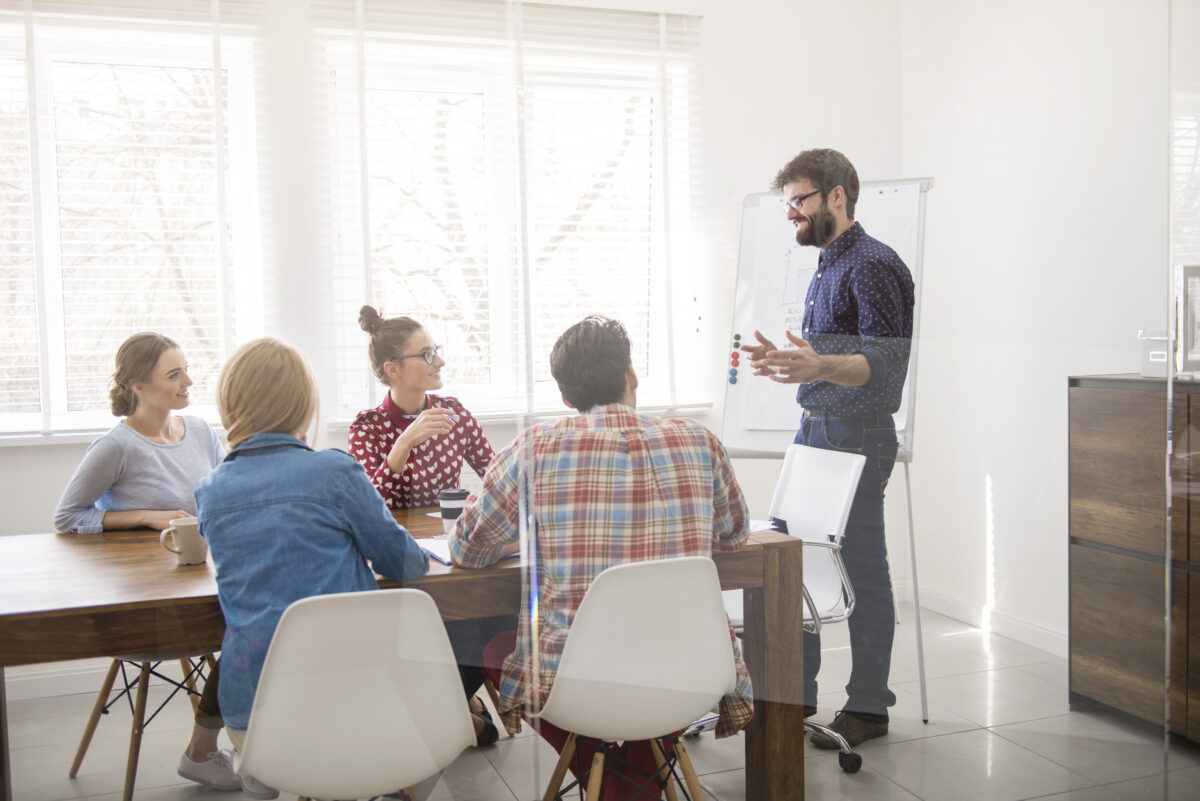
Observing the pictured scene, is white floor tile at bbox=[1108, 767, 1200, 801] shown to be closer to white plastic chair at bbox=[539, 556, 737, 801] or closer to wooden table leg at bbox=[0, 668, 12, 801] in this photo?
white plastic chair at bbox=[539, 556, 737, 801]

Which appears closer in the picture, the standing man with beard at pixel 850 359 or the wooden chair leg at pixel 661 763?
the wooden chair leg at pixel 661 763

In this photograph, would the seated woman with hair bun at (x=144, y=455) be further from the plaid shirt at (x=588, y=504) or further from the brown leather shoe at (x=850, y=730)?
the brown leather shoe at (x=850, y=730)

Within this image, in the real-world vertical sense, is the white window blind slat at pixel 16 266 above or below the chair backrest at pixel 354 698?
above

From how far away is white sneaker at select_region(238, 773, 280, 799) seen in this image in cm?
157

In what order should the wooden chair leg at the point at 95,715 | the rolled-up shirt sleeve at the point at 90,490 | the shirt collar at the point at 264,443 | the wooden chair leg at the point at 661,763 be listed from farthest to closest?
the rolled-up shirt sleeve at the point at 90,490, the wooden chair leg at the point at 661,763, the wooden chair leg at the point at 95,715, the shirt collar at the point at 264,443

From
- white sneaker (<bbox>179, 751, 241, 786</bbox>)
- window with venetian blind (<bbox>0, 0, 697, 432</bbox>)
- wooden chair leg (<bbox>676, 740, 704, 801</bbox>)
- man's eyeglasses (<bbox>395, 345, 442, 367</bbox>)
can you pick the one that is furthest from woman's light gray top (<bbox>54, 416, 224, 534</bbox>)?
wooden chair leg (<bbox>676, 740, 704, 801</bbox>)

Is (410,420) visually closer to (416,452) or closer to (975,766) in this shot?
(416,452)

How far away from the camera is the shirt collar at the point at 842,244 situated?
6.01ft

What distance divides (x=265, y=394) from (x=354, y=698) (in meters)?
0.52

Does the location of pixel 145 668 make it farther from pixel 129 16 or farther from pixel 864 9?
pixel 864 9

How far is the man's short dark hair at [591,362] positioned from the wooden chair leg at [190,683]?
0.78m

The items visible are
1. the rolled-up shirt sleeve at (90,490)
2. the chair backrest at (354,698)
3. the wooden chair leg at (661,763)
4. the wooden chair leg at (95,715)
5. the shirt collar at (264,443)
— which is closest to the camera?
the chair backrest at (354,698)

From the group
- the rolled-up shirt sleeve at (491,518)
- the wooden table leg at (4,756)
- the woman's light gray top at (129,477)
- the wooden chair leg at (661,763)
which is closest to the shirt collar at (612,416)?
the rolled-up shirt sleeve at (491,518)

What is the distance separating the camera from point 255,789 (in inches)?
62.8
